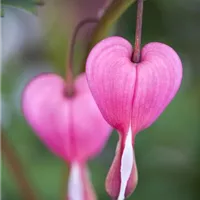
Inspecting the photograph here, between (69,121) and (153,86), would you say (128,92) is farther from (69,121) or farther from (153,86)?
(69,121)

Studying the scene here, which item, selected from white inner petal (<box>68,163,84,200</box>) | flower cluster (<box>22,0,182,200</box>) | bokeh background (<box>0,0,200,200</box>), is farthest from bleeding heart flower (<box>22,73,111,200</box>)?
bokeh background (<box>0,0,200,200</box>)

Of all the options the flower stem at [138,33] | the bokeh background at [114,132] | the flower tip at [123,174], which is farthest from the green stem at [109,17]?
the bokeh background at [114,132]

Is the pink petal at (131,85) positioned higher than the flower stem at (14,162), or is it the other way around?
the pink petal at (131,85)

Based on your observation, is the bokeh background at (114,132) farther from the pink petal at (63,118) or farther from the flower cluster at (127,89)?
the flower cluster at (127,89)

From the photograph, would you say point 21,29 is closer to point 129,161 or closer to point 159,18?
point 159,18

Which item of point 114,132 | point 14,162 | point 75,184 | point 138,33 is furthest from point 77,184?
point 114,132

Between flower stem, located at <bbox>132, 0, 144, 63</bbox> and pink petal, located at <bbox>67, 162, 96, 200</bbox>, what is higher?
flower stem, located at <bbox>132, 0, 144, 63</bbox>

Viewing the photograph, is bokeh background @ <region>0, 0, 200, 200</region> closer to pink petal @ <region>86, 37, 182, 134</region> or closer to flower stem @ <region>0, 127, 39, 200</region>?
flower stem @ <region>0, 127, 39, 200</region>
